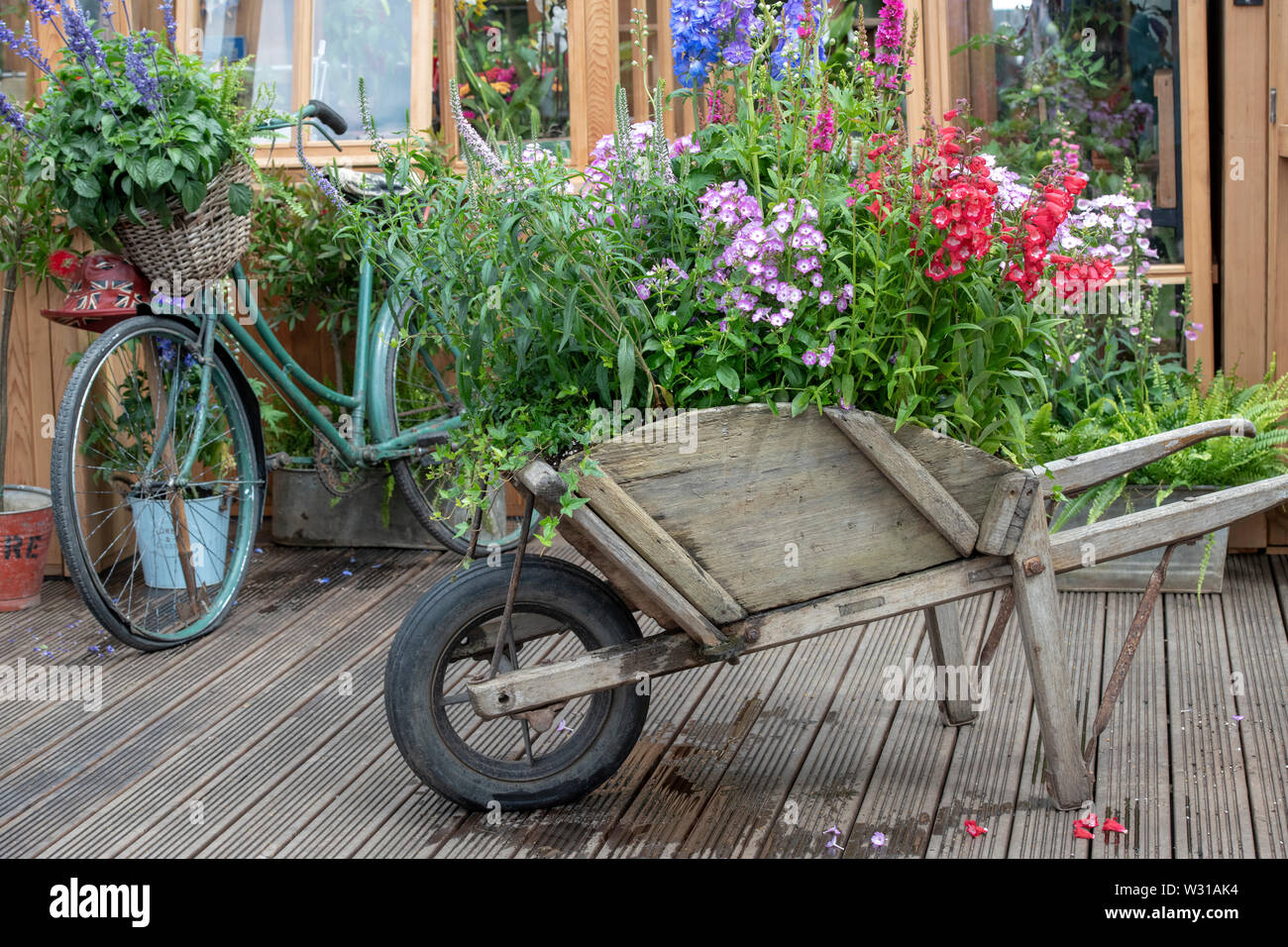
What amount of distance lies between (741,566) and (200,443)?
1840mm

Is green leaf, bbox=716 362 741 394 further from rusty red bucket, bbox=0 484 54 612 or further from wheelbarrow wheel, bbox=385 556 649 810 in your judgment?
rusty red bucket, bbox=0 484 54 612

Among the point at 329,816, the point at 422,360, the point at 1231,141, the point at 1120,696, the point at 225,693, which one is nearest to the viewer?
the point at 329,816

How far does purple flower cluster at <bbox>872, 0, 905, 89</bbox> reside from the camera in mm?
2029

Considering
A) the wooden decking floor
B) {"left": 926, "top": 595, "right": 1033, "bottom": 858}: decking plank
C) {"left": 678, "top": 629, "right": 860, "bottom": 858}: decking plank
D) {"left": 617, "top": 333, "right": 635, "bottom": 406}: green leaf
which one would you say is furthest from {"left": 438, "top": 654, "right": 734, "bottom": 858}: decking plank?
{"left": 617, "top": 333, "right": 635, "bottom": 406}: green leaf

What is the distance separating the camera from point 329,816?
2383mm

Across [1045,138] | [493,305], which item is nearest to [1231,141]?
[1045,138]

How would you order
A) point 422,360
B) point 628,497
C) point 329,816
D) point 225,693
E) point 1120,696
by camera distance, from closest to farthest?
point 628,497, point 329,816, point 1120,696, point 225,693, point 422,360

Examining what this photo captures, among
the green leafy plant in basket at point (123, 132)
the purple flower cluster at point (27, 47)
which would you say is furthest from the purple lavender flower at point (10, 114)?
the purple flower cluster at point (27, 47)

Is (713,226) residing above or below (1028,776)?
above

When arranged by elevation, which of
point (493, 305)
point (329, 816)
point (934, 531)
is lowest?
point (329, 816)

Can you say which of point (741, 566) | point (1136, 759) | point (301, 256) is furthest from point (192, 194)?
point (1136, 759)

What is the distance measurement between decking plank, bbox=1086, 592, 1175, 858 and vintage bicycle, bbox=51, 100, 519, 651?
148cm

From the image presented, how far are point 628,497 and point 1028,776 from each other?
0.99 meters

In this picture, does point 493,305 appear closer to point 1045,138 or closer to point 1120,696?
point 1120,696
